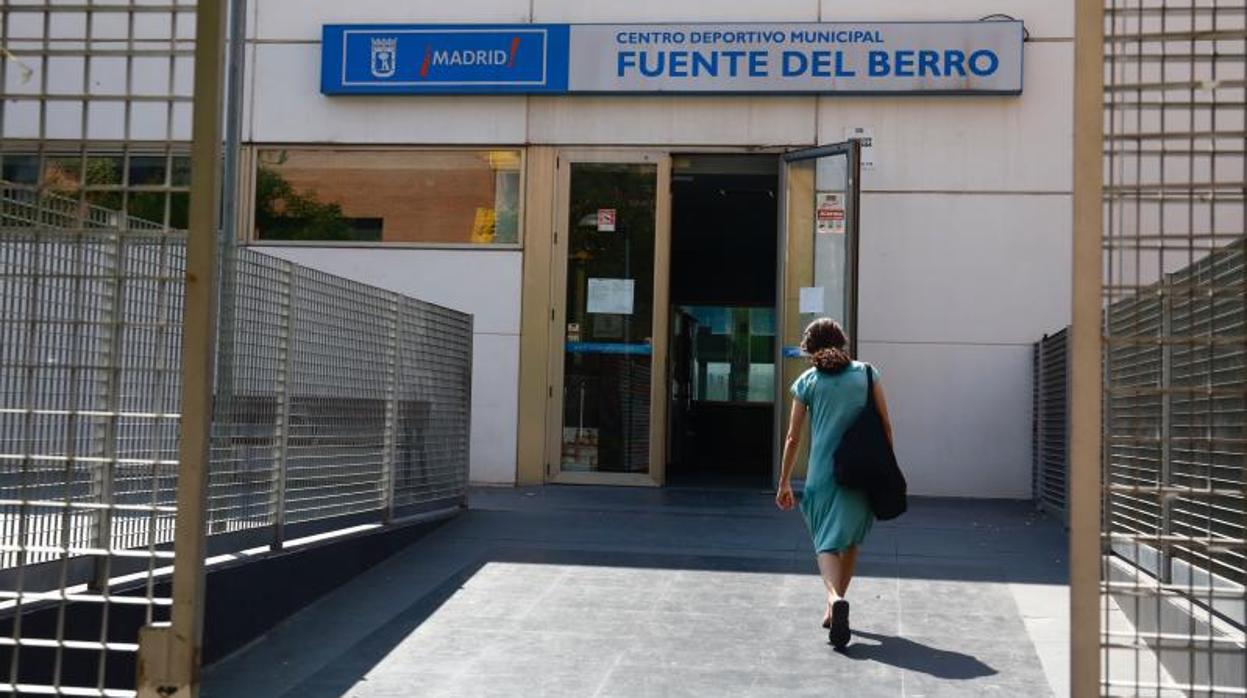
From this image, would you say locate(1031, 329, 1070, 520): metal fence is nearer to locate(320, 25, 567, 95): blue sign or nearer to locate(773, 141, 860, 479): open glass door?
locate(773, 141, 860, 479): open glass door

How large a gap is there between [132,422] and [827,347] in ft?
11.2

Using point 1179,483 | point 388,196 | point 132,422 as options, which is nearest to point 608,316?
point 388,196

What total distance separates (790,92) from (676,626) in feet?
22.7

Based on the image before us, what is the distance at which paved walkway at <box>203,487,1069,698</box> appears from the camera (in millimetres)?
6086

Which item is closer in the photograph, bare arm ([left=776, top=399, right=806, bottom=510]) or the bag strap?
the bag strap

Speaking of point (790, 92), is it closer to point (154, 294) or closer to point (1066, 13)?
point (1066, 13)

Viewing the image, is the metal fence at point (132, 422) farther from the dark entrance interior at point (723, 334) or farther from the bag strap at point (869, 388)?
the dark entrance interior at point (723, 334)

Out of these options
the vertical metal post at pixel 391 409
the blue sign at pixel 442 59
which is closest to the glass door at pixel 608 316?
the blue sign at pixel 442 59

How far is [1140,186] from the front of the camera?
351 centimetres

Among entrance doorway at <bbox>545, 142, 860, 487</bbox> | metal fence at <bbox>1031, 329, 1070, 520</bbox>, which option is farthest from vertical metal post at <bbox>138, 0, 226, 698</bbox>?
entrance doorway at <bbox>545, 142, 860, 487</bbox>

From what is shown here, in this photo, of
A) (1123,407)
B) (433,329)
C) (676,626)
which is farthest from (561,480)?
(1123,407)

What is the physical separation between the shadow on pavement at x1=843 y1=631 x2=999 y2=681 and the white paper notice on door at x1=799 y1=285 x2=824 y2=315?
18.8ft

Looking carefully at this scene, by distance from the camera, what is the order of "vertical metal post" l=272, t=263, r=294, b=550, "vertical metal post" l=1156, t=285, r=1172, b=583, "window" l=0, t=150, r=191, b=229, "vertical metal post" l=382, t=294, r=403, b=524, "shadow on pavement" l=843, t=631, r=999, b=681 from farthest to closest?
"vertical metal post" l=382, t=294, r=403, b=524, "vertical metal post" l=272, t=263, r=294, b=550, "shadow on pavement" l=843, t=631, r=999, b=681, "window" l=0, t=150, r=191, b=229, "vertical metal post" l=1156, t=285, r=1172, b=583

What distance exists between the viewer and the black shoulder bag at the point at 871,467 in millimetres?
6656
